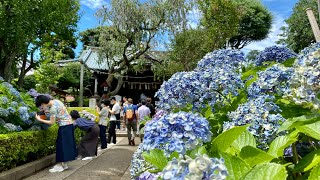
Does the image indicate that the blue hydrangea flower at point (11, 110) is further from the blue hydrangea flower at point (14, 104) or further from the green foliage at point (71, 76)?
the green foliage at point (71, 76)

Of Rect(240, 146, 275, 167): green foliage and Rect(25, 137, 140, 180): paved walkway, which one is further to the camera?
Rect(25, 137, 140, 180): paved walkway

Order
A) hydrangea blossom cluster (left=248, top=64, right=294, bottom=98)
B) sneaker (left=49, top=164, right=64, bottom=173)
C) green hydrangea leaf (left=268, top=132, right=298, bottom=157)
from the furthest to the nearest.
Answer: sneaker (left=49, top=164, right=64, bottom=173) → hydrangea blossom cluster (left=248, top=64, right=294, bottom=98) → green hydrangea leaf (left=268, top=132, right=298, bottom=157)

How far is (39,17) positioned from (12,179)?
7.78 metres

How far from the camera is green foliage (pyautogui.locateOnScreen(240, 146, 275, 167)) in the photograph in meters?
1.39

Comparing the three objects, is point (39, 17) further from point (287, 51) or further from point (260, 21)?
point (260, 21)

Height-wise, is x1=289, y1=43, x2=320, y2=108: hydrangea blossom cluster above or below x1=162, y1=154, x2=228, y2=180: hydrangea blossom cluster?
above

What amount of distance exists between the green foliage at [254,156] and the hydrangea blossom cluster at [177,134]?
0.16 metres

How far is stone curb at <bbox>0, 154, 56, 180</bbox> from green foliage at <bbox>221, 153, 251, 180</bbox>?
4922 millimetres

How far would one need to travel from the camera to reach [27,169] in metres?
6.45

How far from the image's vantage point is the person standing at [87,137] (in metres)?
8.38

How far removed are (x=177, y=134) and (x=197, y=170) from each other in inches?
19.2

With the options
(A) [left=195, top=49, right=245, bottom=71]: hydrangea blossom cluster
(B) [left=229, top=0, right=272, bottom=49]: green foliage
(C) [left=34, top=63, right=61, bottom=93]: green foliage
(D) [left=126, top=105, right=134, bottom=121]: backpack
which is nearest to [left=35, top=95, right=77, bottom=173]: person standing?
(A) [left=195, top=49, right=245, bottom=71]: hydrangea blossom cluster

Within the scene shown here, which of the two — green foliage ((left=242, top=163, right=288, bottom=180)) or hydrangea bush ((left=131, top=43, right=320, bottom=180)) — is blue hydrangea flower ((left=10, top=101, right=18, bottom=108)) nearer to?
hydrangea bush ((left=131, top=43, right=320, bottom=180))

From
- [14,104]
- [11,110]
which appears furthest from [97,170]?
[14,104]
